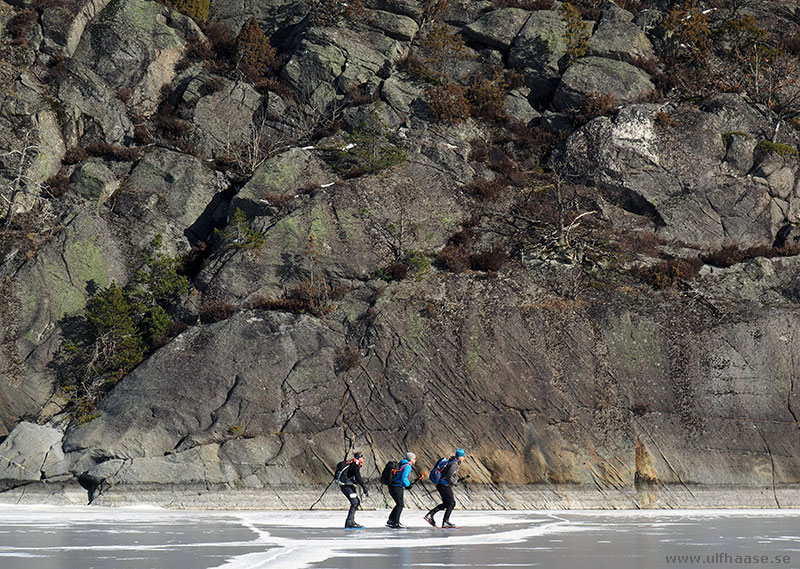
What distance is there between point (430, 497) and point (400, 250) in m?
10.2

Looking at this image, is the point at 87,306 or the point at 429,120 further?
the point at 429,120

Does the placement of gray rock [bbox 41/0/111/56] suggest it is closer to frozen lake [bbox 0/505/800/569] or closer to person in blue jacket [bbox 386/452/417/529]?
frozen lake [bbox 0/505/800/569]

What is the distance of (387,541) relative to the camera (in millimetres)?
13734

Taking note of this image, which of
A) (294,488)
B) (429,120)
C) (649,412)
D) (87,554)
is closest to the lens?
(87,554)

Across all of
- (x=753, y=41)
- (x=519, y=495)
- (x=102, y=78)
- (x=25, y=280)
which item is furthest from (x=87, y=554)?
(x=753, y=41)

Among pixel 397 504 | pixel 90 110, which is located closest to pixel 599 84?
pixel 90 110

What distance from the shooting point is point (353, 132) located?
35188mm

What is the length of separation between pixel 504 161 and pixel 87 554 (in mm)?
28165

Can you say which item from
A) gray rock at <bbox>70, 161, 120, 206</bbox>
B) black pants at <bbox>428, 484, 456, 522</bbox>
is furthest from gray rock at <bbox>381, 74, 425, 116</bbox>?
black pants at <bbox>428, 484, 456, 522</bbox>

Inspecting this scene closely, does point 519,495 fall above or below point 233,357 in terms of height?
below

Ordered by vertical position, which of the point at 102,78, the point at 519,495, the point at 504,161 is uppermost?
the point at 102,78

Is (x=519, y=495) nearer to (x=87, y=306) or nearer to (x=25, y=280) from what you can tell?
(x=87, y=306)

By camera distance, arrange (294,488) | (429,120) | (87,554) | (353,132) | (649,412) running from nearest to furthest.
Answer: (87,554) → (294,488) → (649,412) → (353,132) → (429,120)

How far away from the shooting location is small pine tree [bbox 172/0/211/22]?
44375mm
